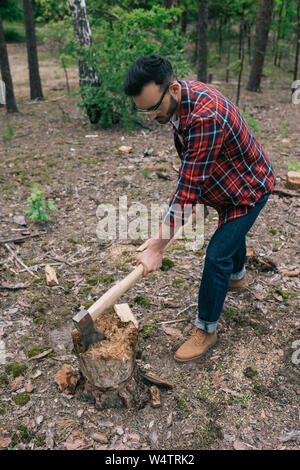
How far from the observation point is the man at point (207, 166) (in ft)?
7.36

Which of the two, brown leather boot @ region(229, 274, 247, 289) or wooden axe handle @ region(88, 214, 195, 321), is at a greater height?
wooden axe handle @ region(88, 214, 195, 321)

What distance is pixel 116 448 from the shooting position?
7.89 ft

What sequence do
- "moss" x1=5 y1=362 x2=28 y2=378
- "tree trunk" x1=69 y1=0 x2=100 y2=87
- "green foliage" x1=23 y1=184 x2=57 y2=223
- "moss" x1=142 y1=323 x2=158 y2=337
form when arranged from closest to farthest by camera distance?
"moss" x1=5 y1=362 x2=28 y2=378, "moss" x1=142 y1=323 x2=158 y2=337, "green foliage" x1=23 y1=184 x2=57 y2=223, "tree trunk" x1=69 y1=0 x2=100 y2=87

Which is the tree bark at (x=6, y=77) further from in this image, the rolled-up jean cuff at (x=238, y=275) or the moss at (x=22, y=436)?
the moss at (x=22, y=436)

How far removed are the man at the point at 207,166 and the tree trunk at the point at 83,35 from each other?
6.13m

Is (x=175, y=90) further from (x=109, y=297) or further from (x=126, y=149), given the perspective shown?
(x=126, y=149)

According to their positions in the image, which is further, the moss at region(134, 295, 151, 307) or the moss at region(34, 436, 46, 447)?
the moss at region(134, 295, 151, 307)

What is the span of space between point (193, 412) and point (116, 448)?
0.58 m

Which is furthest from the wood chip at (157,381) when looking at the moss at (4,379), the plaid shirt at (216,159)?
the plaid shirt at (216,159)

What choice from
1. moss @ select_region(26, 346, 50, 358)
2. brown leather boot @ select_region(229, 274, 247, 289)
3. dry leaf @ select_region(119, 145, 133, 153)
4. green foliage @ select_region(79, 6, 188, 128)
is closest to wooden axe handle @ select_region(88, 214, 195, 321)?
moss @ select_region(26, 346, 50, 358)

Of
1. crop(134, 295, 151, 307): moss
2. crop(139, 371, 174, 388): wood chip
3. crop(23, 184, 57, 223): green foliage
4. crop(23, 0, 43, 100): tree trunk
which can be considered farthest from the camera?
crop(23, 0, 43, 100): tree trunk

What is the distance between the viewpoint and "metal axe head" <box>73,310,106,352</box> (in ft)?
7.71

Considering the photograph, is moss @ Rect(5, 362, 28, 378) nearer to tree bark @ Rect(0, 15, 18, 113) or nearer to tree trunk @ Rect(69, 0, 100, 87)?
tree trunk @ Rect(69, 0, 100, 87)

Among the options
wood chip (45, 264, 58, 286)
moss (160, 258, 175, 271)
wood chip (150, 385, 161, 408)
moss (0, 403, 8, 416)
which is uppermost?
wood chip (45, 264, 58, 286)
